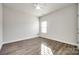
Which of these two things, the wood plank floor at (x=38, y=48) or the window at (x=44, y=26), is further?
the window at (x=44, y=26)

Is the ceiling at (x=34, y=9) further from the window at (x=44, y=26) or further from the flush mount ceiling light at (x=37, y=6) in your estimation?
the window at (x=44, y=26)

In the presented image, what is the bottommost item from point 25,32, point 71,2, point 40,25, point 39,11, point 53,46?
point 53,46

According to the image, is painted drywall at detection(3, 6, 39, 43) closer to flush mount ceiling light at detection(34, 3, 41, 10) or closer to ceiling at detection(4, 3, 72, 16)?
ceiling at detection(4, 3, 72, 16)

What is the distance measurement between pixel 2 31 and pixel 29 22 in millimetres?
464

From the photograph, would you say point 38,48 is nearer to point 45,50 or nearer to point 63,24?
point 45,50

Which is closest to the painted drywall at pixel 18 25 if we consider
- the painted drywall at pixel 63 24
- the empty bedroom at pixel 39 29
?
the empty bedroom at pixel 39 29

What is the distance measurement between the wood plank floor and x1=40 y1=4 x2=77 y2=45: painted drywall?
10 centimetres

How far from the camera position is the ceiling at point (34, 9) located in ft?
4.78

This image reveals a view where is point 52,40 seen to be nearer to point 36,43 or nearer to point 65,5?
point 36,43

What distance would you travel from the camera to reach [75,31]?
146 centimetres

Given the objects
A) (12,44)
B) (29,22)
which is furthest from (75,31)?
(12,44)

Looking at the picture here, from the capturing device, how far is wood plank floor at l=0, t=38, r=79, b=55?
1.46m

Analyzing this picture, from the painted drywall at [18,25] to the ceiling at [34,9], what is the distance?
0.06 m

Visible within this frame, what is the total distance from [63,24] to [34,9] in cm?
54
